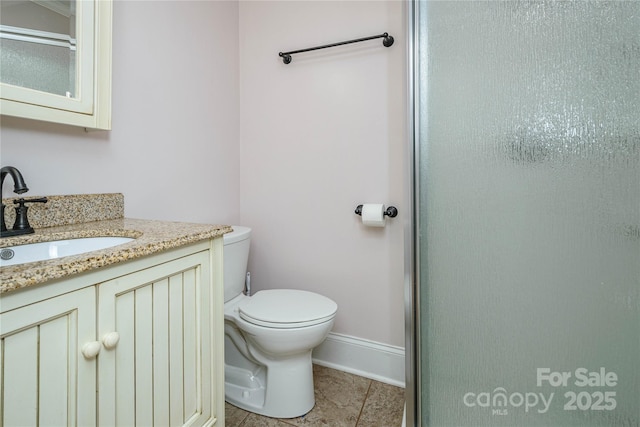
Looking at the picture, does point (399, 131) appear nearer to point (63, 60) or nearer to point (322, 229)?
point (322, 229)

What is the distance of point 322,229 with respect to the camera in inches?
69.3

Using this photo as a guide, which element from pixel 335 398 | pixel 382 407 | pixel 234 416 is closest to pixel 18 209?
pixel 234 416

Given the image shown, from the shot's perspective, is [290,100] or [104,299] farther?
[290,100]

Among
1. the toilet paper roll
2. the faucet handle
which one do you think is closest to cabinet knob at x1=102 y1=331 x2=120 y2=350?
the faucet handle

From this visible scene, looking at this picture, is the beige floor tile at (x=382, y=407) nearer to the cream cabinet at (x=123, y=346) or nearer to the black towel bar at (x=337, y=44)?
the cream cabinet at (x=123, y=346)

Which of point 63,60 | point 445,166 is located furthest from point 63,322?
point 445,166

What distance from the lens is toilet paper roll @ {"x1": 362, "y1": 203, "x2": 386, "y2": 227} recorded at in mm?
1540

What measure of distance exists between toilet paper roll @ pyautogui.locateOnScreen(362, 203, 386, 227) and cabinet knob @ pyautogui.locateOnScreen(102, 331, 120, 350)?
1122mm

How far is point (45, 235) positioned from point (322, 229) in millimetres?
1170

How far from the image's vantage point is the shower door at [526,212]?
827 mm

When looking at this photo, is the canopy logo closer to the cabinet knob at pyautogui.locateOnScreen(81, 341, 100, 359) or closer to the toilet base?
the toilet base

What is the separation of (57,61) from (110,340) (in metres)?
0.91

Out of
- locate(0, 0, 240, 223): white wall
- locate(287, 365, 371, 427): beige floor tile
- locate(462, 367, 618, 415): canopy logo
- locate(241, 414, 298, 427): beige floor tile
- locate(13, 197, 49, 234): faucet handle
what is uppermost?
locate(0, 0, 240, 223): white wall

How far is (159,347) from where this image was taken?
2.65ft
